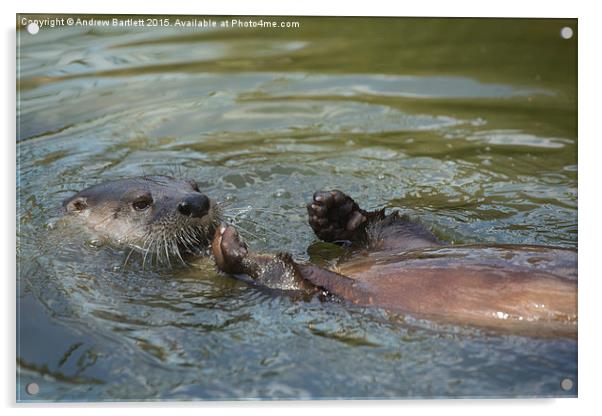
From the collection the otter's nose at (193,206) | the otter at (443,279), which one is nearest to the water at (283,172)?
the otter at (443,279)

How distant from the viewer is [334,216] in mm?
4180

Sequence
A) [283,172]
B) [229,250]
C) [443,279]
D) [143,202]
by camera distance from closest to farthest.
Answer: [443,279] → [229,250] → [143,202] → [283,172]

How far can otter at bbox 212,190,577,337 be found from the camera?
3412mm

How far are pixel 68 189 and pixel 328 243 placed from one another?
1467mm

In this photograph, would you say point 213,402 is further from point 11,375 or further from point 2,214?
point 2,214

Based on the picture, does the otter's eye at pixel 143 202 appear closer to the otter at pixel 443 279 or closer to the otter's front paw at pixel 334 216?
the otter at pixel 443 279

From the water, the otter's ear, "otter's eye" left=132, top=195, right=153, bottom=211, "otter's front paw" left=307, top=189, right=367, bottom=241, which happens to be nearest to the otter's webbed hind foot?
"otter's front paw" left=307, top=189, right=367, bottom=241

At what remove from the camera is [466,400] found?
121 inches

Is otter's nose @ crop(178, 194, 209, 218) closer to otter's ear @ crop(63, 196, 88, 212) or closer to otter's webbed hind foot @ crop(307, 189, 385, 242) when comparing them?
otter's webbed hind foot @ crop(307, 189, 385, 242)

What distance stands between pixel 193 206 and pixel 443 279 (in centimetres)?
114

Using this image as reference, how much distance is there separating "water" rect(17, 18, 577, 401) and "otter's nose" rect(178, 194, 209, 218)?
0.20 m

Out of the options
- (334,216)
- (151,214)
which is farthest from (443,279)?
(151,214)

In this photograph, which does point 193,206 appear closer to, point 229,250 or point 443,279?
point 229,250

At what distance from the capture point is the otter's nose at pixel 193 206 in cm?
413
